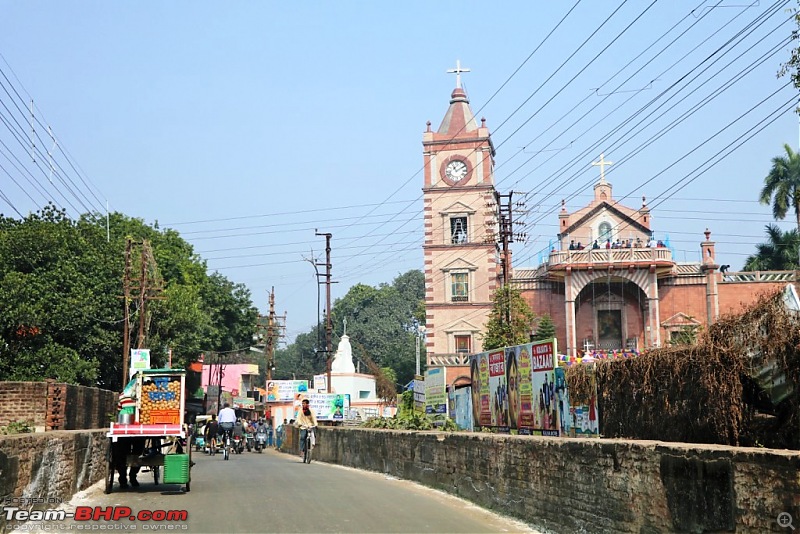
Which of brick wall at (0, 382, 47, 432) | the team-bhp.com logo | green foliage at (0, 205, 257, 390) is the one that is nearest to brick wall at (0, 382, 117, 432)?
brick wall at (0, 382, 47, 432)

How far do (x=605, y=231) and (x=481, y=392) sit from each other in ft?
138

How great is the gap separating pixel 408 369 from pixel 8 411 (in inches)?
3240

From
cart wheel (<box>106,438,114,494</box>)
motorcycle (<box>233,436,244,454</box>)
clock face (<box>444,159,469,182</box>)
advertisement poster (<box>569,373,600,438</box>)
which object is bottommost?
motorcycle (<box>233,436,244,454</box>)

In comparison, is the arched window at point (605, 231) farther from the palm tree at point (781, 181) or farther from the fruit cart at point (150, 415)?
the fruit cart at point (150, 415)

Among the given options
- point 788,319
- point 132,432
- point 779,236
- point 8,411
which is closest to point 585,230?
point 779,236

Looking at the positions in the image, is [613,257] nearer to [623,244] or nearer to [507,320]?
[623,244]

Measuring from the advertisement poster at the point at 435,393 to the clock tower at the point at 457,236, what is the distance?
33.9m

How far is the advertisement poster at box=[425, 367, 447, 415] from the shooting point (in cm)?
2666

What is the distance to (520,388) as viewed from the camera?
18.1 m

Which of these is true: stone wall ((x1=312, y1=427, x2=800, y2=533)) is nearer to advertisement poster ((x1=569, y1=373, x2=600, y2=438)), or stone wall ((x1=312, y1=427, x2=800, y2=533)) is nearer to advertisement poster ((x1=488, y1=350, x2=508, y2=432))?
advertisement poster ((x1=569, y1=373, x2=600, y2=438))

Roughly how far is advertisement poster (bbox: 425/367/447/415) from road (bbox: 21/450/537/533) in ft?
24.7

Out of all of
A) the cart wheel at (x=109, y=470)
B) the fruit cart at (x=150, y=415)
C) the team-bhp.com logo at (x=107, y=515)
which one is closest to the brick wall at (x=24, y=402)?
the fruit cart at (x=150, y=415)

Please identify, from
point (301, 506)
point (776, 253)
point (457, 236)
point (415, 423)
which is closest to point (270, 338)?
point (457, 236)

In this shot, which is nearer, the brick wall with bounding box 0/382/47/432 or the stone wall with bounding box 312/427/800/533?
the stone wall with bounding box 312/427/800/533
